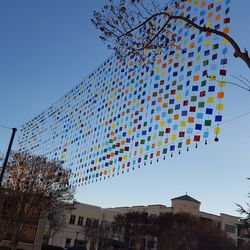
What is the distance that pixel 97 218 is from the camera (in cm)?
7550

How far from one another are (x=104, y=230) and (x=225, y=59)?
204 feet

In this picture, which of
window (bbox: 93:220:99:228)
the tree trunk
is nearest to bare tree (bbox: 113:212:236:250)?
window (bbox: 93:220:99:228)

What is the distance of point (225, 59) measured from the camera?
39.4 feet

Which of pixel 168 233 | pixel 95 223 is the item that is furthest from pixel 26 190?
pixel 95 223

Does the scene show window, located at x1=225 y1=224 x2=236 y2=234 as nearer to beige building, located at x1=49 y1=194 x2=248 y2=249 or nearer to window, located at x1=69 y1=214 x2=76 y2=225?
beige building, located at x1=49 y1=194 x2=248 y2=249

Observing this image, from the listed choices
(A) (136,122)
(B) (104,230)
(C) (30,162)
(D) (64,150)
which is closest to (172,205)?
(B) (104,230)

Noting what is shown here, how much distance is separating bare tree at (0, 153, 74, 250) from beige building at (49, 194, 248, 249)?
133 feet

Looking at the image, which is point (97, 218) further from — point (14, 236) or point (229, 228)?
point (14, 236)

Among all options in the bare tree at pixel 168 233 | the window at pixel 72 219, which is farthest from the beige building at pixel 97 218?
the bare tree at pixel 168 233

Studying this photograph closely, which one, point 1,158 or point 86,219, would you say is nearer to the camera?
point 1,158

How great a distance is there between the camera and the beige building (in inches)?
2832

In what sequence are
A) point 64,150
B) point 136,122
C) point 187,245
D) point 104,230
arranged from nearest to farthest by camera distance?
point 136,122 < point 64,150 < point 187,245 < point 104,230

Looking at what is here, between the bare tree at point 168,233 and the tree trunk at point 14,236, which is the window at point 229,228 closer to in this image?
the bare tree at point 168,233

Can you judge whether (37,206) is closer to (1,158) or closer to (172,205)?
(1,158)
